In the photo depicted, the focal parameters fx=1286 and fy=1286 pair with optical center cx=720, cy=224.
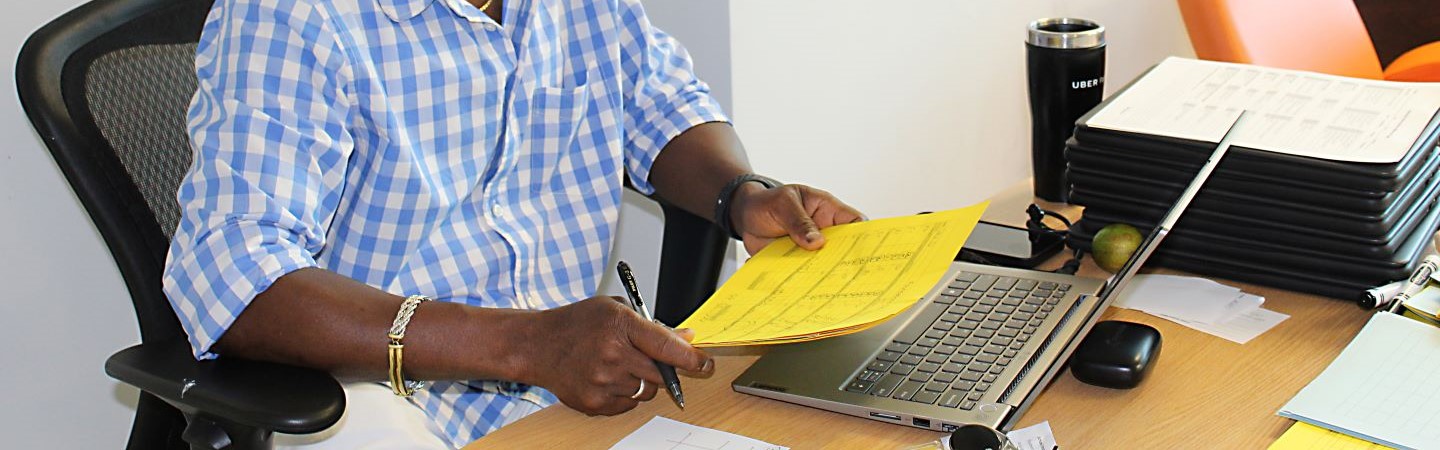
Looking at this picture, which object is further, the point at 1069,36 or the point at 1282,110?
the point at 1069,36

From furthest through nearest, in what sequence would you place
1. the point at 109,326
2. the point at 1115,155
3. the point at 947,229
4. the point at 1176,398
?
1. the point at 109,326
2. the point at 1115,155
3. the point at 947,229
4. the point at 1176,398

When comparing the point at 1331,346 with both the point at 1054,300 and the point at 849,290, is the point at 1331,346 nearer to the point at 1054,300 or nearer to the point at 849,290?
the point at 1054,300

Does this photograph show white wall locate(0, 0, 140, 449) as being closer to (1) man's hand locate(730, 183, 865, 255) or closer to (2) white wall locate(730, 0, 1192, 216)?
(1) man's hand locate(730, 183, 865, 255)

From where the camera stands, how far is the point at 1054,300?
1167mm

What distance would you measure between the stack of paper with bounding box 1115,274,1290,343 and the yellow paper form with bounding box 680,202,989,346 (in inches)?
8.3

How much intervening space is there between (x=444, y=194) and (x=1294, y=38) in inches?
64.8

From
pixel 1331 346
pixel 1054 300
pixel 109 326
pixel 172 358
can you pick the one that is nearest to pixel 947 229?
pixel 1054 300

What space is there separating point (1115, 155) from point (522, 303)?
0.65m

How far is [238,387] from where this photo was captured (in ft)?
3.39

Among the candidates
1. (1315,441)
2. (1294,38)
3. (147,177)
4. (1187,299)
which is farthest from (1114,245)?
(1294,38)

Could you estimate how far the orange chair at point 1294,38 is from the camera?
6.91 feet

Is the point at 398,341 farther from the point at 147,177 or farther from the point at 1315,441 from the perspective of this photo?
the point at 1315,441

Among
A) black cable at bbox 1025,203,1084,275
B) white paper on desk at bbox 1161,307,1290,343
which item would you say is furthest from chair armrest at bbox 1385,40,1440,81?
white paper on desk at bbox 1161,307,1290,343

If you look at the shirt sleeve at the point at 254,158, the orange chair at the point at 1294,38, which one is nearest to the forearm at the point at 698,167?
the shirt sleeve at the point at 254,158
